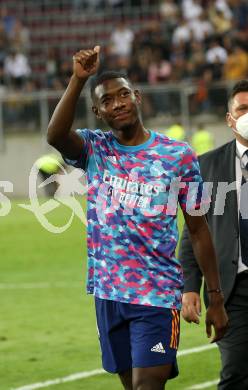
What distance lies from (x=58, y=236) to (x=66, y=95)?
1591cm

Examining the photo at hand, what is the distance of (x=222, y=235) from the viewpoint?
7.18 meters

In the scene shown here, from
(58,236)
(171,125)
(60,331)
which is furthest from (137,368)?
(171,125)

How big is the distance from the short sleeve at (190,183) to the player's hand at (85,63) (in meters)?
0.79

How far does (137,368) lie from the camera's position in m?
6.16

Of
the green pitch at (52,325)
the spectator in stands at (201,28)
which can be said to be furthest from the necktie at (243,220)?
the spectator in stands at (201,28)

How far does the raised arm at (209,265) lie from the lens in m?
6.37

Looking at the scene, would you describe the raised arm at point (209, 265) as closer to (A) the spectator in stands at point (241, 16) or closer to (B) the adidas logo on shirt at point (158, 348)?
(B) the adidas logo on shirt at point (158, 348)

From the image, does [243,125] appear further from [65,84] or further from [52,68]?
[52,68]

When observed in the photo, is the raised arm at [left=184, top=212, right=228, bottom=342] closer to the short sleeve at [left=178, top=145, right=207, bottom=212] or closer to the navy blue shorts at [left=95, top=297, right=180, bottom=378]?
the short sleeve at [left=178, top=145, right=207, bottom=212]

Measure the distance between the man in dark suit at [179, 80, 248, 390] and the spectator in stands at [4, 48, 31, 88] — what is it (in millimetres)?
24807

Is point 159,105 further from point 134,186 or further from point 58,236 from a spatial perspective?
point 134,186

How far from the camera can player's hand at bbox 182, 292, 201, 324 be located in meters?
6.80

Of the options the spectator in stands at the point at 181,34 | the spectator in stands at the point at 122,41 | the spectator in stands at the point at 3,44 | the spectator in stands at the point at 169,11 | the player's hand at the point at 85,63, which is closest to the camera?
the player's hand at the point at 85,63

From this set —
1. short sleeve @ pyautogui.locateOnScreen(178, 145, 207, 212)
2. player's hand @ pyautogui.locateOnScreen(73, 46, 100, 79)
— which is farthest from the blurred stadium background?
player's hand @ pyautogui.locateOnScreen(73, 46, 100, 79)
